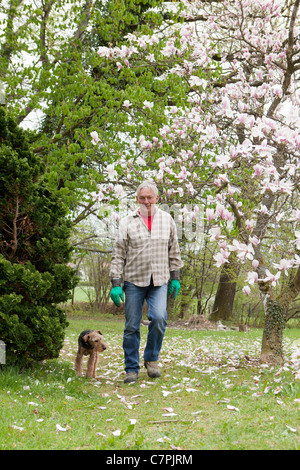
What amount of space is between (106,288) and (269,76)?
1591 centimetres

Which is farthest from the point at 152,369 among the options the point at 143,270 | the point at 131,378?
the point at 143,270

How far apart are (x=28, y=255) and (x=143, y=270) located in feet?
4.69

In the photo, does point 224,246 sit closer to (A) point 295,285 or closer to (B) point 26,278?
(A) point 295,285

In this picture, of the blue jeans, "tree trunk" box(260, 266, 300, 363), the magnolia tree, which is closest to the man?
the blue jeans

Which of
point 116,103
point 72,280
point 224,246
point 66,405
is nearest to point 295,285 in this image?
point 224,246

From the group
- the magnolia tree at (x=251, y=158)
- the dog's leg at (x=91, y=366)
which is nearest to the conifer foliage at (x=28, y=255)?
the dog's leg at (x=91, y=366)

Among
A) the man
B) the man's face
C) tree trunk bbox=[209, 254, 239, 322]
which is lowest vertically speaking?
tree trunk bbox=[209, 254, 239, 322]

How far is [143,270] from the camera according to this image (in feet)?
16.3

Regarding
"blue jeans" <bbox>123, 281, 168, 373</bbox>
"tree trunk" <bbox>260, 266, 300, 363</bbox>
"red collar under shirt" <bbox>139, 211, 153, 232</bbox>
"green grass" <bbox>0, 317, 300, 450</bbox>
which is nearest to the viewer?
"green grass" <bbox>0, 317, 300, 450</bbox>

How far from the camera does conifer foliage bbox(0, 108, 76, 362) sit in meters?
4.77

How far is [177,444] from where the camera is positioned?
2969 mm

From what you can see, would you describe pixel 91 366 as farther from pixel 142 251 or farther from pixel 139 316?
pixel 142 251

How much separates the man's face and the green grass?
6.60 feet

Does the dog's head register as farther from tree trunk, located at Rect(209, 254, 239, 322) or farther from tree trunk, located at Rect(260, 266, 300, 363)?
tree trunk, located at Rect(209, 254, 239, 322)
